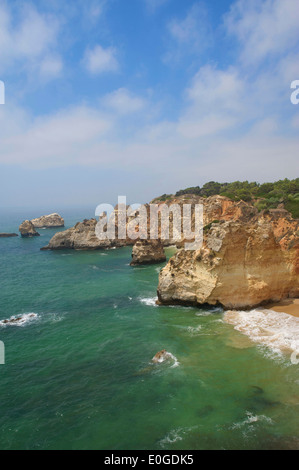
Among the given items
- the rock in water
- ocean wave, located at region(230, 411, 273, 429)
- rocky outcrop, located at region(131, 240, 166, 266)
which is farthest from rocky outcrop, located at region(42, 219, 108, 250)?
Result: ocean wave, located at region(230, 411, 273, 429)

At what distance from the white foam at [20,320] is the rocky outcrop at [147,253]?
71.6ft

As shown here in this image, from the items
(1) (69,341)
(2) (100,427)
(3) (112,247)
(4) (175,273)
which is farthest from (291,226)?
(3) (112,247)

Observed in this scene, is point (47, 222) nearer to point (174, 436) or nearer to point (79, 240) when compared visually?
point (79, 240)

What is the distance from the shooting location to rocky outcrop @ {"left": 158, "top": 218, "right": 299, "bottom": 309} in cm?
2328

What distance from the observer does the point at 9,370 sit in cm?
1675

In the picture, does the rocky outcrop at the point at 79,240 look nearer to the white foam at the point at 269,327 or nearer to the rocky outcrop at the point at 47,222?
the white foam at the point at 269,327

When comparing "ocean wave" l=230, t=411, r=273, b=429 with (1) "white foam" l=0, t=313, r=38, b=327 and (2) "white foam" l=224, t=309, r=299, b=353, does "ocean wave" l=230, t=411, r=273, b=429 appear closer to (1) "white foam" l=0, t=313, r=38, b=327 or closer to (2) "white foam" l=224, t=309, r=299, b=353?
(2) "white foam" l=224, t=309, r=299, b=353

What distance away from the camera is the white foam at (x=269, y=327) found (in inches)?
700

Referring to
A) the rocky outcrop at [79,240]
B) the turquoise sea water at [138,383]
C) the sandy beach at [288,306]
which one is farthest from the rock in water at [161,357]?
the rocky outcrop at [79,240]

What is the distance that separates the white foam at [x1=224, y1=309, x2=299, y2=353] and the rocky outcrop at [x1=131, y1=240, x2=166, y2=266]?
23.5 m

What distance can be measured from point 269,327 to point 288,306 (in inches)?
160

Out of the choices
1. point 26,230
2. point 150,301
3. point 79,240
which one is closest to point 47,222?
point 26,230

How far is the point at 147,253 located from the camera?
4556 centimetres

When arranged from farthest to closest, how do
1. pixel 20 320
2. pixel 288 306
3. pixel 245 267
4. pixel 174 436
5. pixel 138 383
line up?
pixel 20 320 < pixel 245 267 < pixel 288 306 < pixel 138 383 < pixel 174 436
